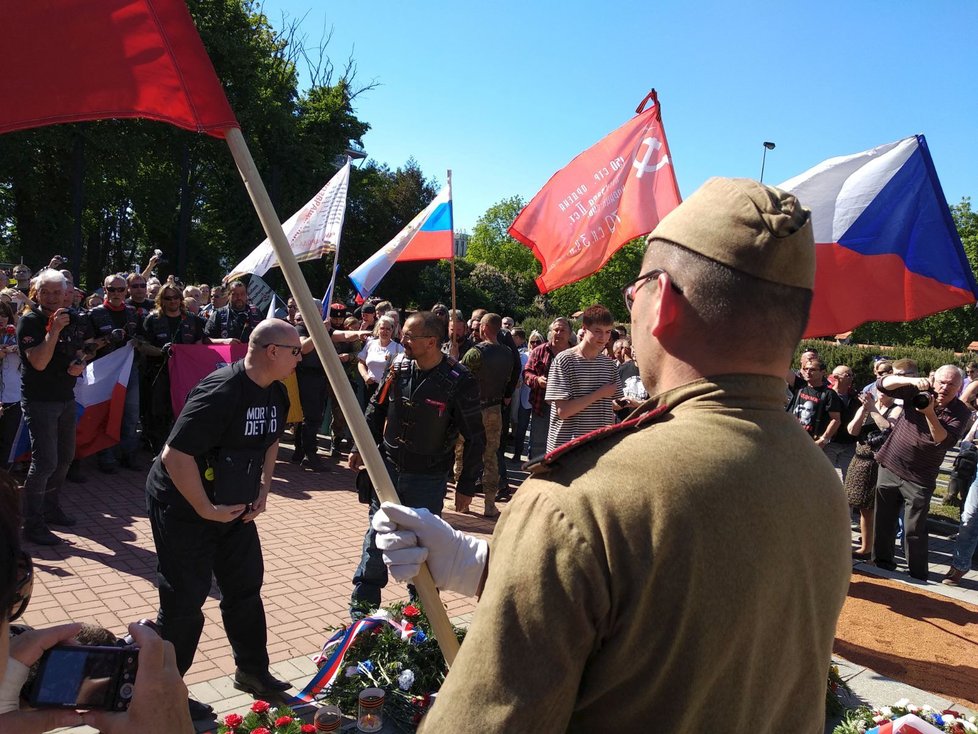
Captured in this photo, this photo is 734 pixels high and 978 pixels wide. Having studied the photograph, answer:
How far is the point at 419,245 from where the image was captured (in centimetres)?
803

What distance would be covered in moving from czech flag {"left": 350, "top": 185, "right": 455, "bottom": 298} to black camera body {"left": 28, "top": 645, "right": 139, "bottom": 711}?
6.09 m

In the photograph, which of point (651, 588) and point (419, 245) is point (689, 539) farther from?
point (419, 245)

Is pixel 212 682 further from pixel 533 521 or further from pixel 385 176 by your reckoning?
pixel 385 176

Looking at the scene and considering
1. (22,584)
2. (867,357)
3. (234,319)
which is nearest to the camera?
(22,584)

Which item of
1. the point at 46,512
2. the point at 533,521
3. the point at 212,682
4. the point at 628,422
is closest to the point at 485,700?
the point at 533,521

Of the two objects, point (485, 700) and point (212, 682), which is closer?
point (485, 700)

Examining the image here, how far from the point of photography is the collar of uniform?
130cm

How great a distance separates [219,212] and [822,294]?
34.3 m

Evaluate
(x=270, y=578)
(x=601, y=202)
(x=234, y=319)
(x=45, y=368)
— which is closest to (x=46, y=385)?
(x=45, y=368)

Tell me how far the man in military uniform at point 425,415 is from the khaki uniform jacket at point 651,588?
362cm

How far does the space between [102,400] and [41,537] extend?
2.34 m

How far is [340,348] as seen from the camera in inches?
389

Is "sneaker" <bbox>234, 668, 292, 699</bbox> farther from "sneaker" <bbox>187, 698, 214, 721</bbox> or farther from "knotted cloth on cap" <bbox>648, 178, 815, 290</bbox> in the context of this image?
"knotted cloth on cap" <bbox>648, 178, 815, 290</bbox>

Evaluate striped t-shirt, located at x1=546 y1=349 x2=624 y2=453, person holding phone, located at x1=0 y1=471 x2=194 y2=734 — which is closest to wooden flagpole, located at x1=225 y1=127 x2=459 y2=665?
person holding phone, located at x1=0 y1=471 x2=194 y2=734
